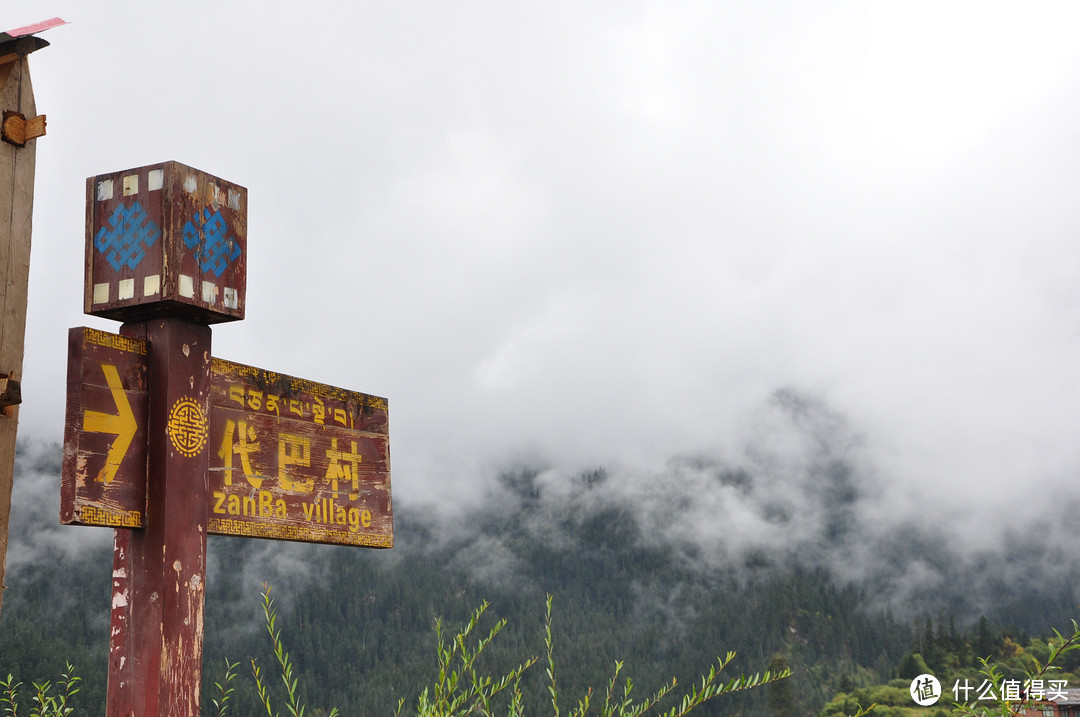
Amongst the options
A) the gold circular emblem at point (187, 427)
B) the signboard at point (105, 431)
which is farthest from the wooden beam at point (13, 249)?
the gold circular emblem at point (187, 427)

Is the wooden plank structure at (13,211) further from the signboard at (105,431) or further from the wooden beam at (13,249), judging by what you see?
the signboard at (105,431)

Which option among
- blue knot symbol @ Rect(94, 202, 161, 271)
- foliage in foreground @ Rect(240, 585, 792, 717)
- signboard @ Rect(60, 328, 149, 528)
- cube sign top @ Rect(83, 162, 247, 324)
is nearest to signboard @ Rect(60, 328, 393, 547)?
signboard @ Rect(60, 328, 149, 528)

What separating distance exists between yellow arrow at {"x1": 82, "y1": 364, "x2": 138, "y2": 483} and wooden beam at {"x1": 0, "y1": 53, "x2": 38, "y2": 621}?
352 mm

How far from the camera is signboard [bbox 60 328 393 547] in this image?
9.84 ft

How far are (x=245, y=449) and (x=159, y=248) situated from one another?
2.54 ft

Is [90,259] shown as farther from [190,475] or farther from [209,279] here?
[190,475]

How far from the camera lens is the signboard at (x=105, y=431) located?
9.60 ft

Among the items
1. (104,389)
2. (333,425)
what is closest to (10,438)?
(104,389)

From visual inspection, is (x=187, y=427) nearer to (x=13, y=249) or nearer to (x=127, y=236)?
(x=127, y=236)

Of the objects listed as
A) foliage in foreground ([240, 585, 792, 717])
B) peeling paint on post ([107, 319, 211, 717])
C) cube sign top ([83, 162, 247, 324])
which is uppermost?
cube sign top ([83, 162, 247, 324])

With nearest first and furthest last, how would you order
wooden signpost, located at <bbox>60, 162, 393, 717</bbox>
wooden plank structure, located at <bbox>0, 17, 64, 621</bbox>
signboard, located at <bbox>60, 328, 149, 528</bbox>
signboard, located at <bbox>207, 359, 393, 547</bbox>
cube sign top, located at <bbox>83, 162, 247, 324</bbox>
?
signboard, located at <bbox>60, 328, 149, 528</bbox> → wooden signpost, located at <bbox>60, 162, 393, 717</bbox> → wooden plank structure, located at <bbox>0, 17, 64, 621</bbox> → cube sign top, located at <bbox>83, 162, 247, 324</bbox> → signboard, located at <bbox>207, 359, 393, 547</bbox>

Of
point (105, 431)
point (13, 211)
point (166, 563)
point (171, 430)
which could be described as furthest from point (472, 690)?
point (13, 211)

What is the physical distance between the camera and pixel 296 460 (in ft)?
12.4

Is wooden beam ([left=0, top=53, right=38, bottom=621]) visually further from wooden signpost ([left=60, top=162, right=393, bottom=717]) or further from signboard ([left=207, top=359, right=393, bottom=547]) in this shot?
signboard ([left=207, top=359, right=393, bottom=547])
